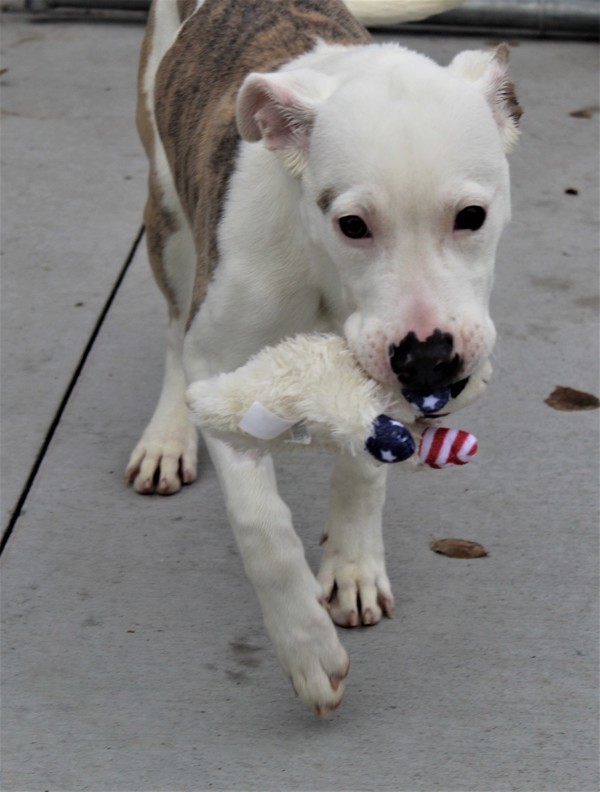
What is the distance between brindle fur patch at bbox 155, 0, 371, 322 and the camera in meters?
3.61

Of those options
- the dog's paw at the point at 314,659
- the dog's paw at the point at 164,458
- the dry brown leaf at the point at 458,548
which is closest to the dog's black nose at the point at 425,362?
the dog's paw at the point at 314,659

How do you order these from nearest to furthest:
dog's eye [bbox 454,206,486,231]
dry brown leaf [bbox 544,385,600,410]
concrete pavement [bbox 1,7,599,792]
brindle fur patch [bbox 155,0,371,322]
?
1. dog's eye [bbox 454,206,486,231]
2. concrete pavement [bbox 1,7,599,792]
3. brindle fur patch [bbox 155,0,371,322]
4. dry brown leaf [bbox 544,385,600,410]

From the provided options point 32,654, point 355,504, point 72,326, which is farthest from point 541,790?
point 72,326

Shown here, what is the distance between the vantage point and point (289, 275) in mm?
3285

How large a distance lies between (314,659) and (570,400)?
1916 millimetres

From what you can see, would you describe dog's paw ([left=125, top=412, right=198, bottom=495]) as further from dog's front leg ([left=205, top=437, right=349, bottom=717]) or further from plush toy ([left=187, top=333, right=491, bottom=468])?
plush toy ([left=187, top=333, right=491, bottom=468])

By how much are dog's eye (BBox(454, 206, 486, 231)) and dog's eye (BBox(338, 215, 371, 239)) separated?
194 millimetres

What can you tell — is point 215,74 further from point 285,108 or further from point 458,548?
point 458,548

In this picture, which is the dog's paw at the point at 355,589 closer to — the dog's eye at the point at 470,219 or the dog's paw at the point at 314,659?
the dog's paw at the point at 314,659

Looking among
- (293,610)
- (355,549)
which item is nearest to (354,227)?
(293,610)

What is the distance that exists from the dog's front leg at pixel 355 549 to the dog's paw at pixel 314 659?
17.6 inches

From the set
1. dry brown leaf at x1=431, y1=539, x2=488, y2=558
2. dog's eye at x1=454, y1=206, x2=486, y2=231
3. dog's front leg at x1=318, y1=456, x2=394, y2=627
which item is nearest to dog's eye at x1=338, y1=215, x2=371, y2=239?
dog's eye at x1=454, y1=206, x2=486, y2=231

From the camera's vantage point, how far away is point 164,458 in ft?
14.0

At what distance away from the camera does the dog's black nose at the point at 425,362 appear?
2646mm
